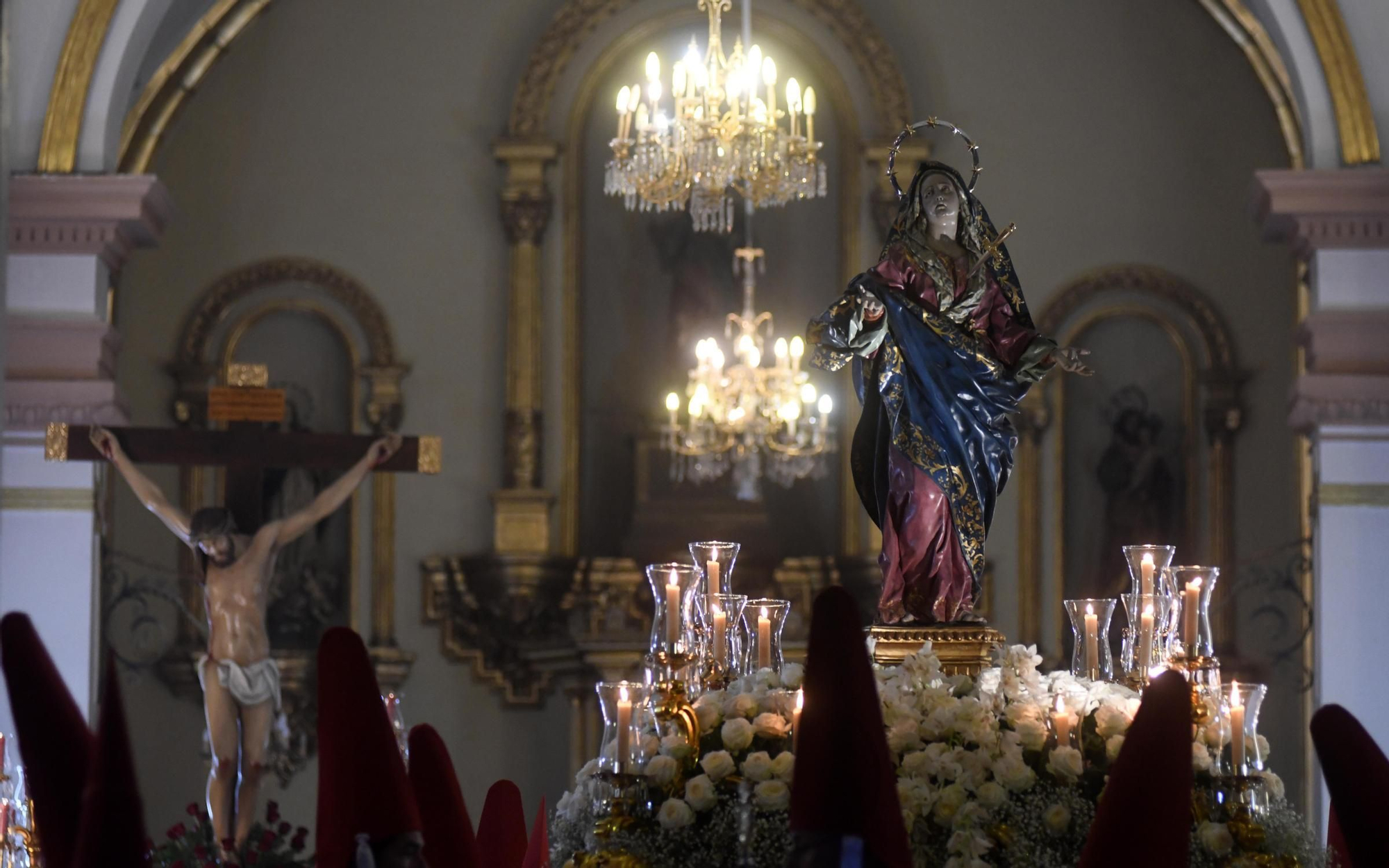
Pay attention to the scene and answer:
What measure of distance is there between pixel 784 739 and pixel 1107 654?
996 mm

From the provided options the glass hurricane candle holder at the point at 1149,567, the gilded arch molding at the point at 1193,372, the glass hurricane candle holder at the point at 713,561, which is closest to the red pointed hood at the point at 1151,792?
the glass hurricane candle holder at the point at 1149,567

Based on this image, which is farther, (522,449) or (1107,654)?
(522,449)

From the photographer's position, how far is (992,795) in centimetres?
431

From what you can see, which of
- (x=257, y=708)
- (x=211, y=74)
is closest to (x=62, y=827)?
(x=257, y=708)

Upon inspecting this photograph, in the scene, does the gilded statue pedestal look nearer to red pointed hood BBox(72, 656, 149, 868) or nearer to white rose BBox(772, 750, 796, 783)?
white rose BBox(772, 750, 796, 783)

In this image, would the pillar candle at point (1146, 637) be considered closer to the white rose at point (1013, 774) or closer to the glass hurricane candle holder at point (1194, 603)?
the glass hurricane candle holder at point (1194, 603)

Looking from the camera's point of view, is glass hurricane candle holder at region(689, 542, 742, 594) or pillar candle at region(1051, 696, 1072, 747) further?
glass hurricane candle holder at region(689, 542, 742, 594)

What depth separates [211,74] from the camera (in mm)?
12688

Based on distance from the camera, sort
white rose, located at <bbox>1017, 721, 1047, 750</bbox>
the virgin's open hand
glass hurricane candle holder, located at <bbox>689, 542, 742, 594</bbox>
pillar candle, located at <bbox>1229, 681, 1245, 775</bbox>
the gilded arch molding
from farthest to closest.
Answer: the gilded arch molding < the virgin's open hand < glass hurricane candle holder, located at <bbox>689, 542, 742, 594</bbox> < white rose, located at <bbox>1017, 721, 1047, 750</bbox> < pillar candle, located at <bbox>1229, 681, 1245, 775</bbox>

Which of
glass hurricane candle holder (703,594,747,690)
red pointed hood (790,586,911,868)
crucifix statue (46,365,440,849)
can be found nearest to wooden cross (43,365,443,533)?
crucifix statue (46,365,440,849)

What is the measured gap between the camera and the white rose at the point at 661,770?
4.44m

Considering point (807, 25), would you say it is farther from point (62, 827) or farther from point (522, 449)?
point (62, 827)

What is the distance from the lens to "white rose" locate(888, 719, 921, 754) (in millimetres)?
4477

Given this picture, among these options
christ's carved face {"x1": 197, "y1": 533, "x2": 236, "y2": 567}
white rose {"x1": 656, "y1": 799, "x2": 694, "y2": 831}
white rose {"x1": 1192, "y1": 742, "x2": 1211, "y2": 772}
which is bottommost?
white rose {"x1": 656, "y1": 799, "x2": 694, "y2": 831}
